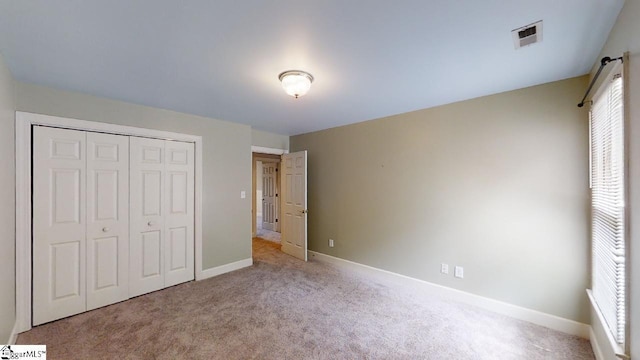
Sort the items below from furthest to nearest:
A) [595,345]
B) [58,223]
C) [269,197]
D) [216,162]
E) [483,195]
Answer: [269,197] → [216,162] → [483,195] → [58,223] → [595,345]

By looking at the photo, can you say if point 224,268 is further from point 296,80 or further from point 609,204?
point 609,204

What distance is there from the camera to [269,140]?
4695mm

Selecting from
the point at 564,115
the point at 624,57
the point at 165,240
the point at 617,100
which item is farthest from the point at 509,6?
the point at 165,240

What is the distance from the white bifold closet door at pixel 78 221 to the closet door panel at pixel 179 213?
1.52ft

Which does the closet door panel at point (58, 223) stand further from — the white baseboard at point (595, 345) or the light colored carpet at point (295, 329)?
the white baseboard at point (595, 345)

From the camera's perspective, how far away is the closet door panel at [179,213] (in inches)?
131

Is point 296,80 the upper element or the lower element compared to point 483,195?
upper

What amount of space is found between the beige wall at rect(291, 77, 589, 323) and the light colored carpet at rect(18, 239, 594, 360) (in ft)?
1.35

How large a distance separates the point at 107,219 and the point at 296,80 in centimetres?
267

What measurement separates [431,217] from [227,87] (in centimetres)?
284

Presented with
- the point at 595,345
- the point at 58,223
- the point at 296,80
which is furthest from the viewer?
the point at 58,223

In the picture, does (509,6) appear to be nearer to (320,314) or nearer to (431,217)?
(431,217)

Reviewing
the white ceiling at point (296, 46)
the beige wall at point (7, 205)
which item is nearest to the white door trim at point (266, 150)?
the white ceiling at point (296, 46)

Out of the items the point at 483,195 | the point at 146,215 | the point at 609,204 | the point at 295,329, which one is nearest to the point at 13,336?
the point at 146,215
